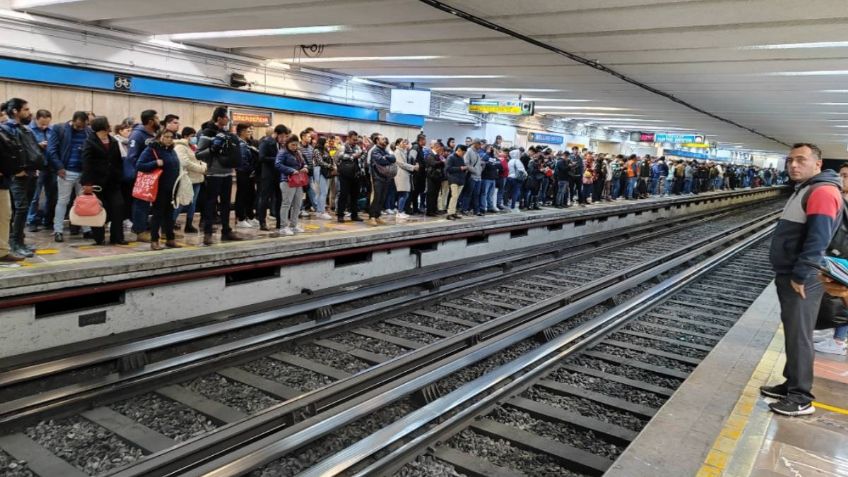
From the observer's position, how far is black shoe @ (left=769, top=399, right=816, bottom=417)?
14.7 ft

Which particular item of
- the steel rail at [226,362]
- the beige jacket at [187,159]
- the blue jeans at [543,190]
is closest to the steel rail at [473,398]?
the steel rail at [226,362]

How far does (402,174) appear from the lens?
1291 cm

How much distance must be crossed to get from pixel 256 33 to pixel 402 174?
4.59 m

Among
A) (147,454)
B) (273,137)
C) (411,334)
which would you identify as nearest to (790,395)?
(411,334)

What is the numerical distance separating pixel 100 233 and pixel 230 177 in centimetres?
181

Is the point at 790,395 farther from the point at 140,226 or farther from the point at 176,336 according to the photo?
the point at 140,226

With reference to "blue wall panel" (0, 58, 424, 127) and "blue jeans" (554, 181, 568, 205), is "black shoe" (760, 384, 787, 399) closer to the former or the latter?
"blue wall panel" (0, 58, 424, 127)

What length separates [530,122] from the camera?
102 ft

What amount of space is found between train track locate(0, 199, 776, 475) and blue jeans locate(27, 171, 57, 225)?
3.98 meters

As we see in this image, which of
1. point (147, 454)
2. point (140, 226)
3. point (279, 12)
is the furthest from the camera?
point (279, 12)

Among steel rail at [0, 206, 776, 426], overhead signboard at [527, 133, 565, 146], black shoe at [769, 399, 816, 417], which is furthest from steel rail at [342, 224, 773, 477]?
overhead signboard at [527, 133, 565, 146]

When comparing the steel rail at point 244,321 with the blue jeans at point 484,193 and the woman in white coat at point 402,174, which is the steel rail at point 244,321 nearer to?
the blue jeans at point 484,193

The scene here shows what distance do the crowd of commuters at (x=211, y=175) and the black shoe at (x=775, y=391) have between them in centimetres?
667

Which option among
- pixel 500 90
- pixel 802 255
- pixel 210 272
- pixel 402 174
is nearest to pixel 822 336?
pixel 802 255
